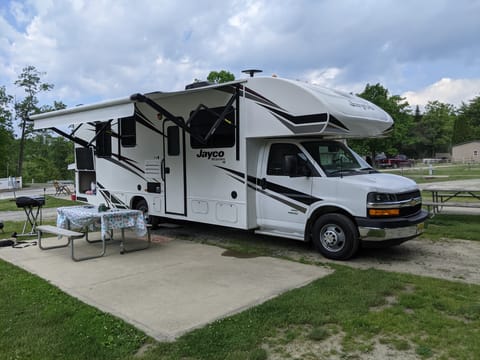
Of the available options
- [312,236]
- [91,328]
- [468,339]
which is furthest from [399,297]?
[91,328]

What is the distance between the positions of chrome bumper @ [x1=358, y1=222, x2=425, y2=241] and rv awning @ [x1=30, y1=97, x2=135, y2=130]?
4316 millimetres

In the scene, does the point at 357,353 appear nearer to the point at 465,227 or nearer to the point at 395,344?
the point at 395,344

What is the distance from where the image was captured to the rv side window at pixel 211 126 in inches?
303

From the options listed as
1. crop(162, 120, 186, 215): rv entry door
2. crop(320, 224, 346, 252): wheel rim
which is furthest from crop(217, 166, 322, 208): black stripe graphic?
crop(162, 120, 186, 215): rv entry door

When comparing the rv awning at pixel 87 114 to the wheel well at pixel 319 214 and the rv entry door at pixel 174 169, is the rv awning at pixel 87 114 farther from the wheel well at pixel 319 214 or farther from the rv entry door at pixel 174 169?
the wheel well at pixel 319 214

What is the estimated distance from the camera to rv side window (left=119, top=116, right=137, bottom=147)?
9648 mm

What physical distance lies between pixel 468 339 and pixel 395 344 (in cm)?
66

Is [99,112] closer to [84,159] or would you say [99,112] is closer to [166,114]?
[166,114]

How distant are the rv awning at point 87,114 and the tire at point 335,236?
375cm

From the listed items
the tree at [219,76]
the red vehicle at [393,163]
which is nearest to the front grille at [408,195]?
the tree at [219,76]

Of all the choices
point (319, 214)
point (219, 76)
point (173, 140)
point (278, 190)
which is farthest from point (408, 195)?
point (219, 76)

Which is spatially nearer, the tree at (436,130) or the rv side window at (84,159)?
the rv side window at (84,159)

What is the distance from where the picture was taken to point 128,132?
984cm

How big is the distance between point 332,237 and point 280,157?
5.42 feet
